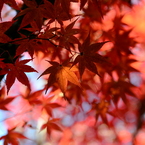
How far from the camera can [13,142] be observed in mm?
1243

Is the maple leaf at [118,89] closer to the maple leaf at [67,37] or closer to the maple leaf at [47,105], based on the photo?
the maple leaf at [47,105]

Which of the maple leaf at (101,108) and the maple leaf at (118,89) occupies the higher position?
the maple leaf at (118,89)

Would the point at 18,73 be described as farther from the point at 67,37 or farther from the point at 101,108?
the point at 101,108

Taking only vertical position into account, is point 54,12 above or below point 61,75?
above

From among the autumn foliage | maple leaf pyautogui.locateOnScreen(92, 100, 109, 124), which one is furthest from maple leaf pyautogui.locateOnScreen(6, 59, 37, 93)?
maple leaf pyautogui.locateOnScreen(92, 100, 109, 124)

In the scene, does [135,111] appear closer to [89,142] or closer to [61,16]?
[89,142]

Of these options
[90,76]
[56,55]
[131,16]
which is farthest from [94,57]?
[131,16]

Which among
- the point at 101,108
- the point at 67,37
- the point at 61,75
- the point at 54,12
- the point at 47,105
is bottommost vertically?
the point at 101,108

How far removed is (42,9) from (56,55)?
1.56 ft

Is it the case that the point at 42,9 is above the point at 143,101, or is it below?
above

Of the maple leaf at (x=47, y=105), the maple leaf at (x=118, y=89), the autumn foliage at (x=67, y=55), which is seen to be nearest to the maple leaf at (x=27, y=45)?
the autumn foliage at (x=67, y=55)

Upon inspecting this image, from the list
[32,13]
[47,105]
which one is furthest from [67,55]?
[32,13]

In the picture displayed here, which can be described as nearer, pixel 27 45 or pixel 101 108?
pixel 27 45

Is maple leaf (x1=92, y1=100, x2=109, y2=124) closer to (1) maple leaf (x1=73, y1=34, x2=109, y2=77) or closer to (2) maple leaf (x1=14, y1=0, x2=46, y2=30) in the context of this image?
(1) maple leaf (x1=73, y1=34, x2=109, y2=77)
